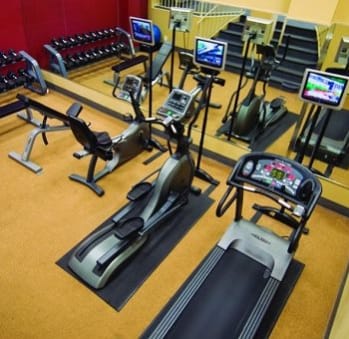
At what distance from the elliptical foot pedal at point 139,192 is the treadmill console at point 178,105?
103cm

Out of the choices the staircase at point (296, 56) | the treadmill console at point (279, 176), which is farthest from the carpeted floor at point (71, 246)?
the staircase at point (296, 56)

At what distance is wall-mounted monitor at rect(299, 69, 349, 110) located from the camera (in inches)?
102

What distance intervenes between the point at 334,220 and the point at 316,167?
703 mm

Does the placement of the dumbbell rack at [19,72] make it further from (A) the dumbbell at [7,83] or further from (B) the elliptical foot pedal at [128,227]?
(B) the elliptical foot pedal at [128,227]

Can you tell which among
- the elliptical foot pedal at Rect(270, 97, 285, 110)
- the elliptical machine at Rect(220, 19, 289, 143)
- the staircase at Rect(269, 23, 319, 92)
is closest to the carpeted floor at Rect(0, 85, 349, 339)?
the elliptical machine at Rect(220, 19, 289, 143)

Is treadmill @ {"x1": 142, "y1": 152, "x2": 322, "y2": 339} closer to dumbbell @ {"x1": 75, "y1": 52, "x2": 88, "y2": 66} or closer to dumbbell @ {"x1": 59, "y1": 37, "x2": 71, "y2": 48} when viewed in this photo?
dumbbell @ {"x1": 75, "y1": 52, "x2": 88, "y2": 66}

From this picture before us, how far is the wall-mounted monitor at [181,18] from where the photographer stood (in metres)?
3.80

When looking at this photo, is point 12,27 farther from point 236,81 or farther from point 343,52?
point 343,52

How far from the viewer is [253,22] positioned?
360 cm


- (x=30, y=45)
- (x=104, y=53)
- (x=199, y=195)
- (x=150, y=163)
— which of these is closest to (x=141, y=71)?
(x=104, y=53)

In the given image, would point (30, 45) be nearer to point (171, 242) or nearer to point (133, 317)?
point (171, 242)

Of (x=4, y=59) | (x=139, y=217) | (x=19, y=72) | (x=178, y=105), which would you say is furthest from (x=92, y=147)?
(x=19, y=72)

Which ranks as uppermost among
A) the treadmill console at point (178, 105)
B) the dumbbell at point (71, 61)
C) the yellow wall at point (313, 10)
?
the yellow wall at point (313, 10)

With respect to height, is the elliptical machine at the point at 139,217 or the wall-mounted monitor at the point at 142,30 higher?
the wall-mounted monitor at the point at 142,30
